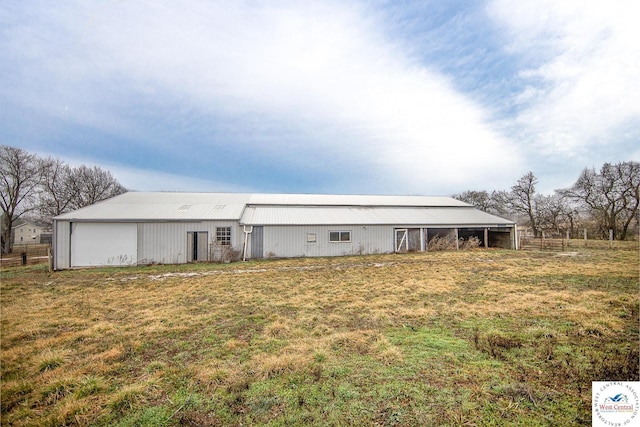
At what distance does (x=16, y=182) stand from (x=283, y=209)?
1261 inches

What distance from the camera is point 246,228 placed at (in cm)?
1756

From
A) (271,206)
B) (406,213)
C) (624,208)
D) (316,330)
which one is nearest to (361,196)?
(406,213)

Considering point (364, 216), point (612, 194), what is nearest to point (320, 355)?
point (364, 216)

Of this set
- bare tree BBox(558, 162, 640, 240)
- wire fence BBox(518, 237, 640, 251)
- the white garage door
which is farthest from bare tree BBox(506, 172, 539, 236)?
the white garage door

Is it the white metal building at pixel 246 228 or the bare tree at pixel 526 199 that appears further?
the bare tree at pixel 526 199

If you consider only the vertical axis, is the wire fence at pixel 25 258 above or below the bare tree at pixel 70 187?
below

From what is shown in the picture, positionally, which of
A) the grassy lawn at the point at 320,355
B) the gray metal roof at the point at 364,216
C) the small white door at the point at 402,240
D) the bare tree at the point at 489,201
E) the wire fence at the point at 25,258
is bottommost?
the wire fence at the point at 25,258

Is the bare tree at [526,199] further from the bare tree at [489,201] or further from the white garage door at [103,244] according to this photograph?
the white garage door at [103,244]

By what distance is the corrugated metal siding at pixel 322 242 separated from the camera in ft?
59.2

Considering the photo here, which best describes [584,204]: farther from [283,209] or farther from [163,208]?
[163,208]

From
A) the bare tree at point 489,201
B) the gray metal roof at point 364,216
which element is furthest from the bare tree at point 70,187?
the bare tree at point 489,201

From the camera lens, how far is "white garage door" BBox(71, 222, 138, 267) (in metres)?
15.0

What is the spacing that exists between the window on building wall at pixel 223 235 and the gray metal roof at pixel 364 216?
1234 millimetres

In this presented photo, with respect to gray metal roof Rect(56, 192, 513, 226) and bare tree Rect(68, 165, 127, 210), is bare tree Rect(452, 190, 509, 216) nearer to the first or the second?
gray metal roof Rect(56, 192, 513, 226)
